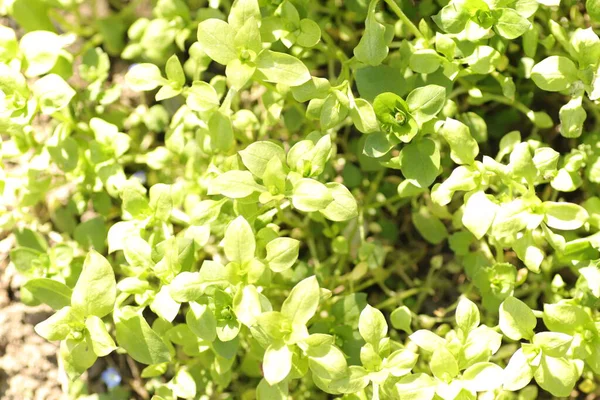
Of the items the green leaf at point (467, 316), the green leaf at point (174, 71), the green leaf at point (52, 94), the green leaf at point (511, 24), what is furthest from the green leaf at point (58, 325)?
the green leaf at point (511, 24)

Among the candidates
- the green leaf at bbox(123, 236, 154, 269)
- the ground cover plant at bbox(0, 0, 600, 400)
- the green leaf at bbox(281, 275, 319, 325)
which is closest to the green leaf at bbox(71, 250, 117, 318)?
the ground cover plant at bbox(0, 0, 600, 400)

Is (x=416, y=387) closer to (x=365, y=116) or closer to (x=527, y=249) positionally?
(x=527, y=249)

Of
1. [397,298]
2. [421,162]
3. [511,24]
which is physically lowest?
[397,298]

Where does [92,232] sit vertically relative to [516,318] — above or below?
below

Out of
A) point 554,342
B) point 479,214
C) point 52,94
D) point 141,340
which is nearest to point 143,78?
point 52,94

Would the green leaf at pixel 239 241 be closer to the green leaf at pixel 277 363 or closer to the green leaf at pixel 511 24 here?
the green leaf at pixel 277 363

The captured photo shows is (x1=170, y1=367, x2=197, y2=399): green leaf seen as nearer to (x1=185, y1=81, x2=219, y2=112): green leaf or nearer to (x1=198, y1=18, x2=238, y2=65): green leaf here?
(x1=185, y1=81, x2=219, y2=112): green leaf

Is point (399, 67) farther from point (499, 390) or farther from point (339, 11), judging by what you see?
point (499, 390)
